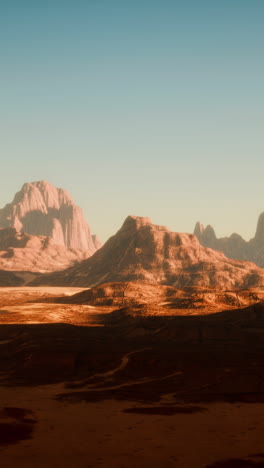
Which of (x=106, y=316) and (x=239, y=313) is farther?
(x=106, y=316)

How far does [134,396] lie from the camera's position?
2320 inches

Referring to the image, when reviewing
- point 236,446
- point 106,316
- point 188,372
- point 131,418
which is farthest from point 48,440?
point 106,316

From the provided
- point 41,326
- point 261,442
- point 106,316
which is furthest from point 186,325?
point 261,442

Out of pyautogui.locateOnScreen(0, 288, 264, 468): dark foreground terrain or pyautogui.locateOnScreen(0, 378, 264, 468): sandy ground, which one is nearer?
pyautogui.locateOnScreen(0, 378, 264, 468): sandy ground

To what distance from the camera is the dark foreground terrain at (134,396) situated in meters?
36.4

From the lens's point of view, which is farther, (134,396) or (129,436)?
(134,396)

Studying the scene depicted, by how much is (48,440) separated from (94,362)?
36.7 m

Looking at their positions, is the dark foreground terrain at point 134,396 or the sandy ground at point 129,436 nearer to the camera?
the sandy ground at point 129,436

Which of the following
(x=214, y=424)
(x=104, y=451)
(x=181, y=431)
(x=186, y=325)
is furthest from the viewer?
(x=186, y=325)

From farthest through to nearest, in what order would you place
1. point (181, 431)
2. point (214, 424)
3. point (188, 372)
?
point (188, 372) → point (214, 424) → point (181, 431)

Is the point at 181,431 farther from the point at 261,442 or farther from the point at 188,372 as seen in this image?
the point at 188,372

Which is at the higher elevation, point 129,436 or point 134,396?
point 129,436

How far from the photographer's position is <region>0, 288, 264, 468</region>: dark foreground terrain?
36.4 m

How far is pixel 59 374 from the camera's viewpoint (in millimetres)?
73750
